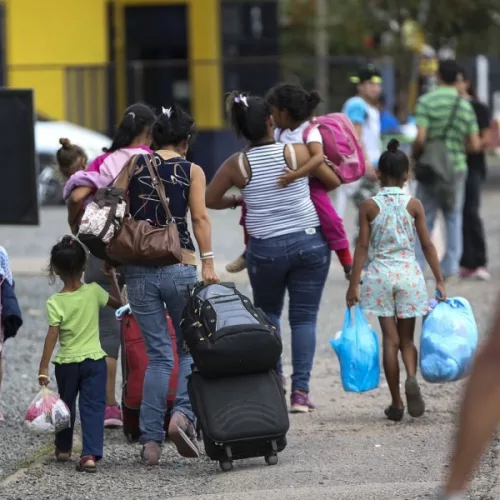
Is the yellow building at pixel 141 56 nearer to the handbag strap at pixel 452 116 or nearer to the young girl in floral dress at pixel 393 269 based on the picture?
the handbag strap at pixel 452 116

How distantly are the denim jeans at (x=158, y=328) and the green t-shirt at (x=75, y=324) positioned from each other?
21 cm

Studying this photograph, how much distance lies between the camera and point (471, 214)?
12523 mm

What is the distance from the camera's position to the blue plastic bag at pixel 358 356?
23.0ft

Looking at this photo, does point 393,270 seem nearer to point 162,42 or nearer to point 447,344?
point 447,344

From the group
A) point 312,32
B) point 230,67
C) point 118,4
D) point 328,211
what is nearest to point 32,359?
point 328,211

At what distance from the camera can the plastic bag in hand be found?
6.06 meters

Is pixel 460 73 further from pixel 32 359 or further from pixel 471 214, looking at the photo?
pixel 32 359

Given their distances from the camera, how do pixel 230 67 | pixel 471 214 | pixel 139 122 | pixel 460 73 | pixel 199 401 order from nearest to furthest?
1. pixel 199 401
2. pixel 139 122
3. pixel 460 73
4. pixel 471 214
5. pixel 230 67

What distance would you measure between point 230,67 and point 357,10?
468 cm

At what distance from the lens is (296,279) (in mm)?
7195

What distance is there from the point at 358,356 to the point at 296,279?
55cm

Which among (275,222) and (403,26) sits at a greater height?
(403,26)

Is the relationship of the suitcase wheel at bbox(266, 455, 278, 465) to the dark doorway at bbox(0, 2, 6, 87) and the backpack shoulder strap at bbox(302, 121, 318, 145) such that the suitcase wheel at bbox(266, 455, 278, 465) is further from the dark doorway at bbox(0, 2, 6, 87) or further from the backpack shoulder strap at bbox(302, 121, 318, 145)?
the dark doorway at bbox(0, 2, 6, 87)

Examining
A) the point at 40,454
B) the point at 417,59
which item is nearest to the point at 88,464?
the point at 40,454
